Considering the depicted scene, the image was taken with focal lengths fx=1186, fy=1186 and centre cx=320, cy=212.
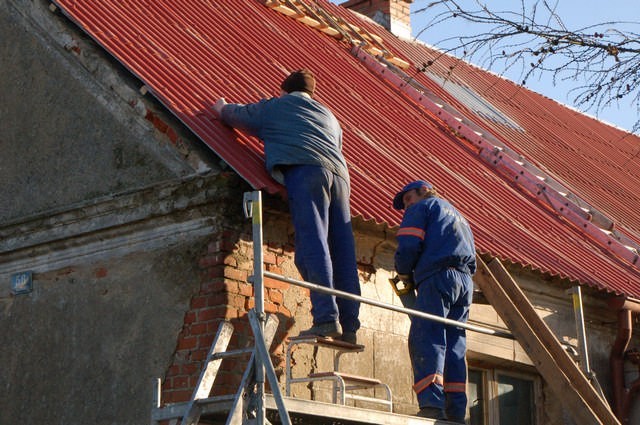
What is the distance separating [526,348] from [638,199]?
6.79 metres

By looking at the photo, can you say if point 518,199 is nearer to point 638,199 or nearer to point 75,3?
point 638,199

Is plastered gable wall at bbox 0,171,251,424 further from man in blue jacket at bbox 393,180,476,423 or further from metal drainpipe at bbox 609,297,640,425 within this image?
metal drainpipe at bbox 609,297,640,425

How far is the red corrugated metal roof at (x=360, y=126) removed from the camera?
8547mm

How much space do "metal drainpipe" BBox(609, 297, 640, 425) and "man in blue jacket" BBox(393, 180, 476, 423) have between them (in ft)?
9.59

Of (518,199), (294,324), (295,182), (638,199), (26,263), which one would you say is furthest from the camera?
(638,199)

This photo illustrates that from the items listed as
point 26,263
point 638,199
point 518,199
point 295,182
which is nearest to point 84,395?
point 26,263

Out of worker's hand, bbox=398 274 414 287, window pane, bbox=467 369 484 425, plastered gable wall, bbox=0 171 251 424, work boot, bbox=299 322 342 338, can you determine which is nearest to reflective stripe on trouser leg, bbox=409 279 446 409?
worker's hand, bbox=398 274 414 287

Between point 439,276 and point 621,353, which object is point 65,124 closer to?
point 439,276

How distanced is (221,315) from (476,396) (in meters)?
3.04

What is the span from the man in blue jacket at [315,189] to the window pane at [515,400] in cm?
286

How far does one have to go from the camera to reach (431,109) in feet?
40.5

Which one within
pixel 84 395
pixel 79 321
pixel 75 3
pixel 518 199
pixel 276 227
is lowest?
pixel 84 395

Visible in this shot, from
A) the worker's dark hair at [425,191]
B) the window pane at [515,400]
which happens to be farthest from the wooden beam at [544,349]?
the window pane at [515,400]

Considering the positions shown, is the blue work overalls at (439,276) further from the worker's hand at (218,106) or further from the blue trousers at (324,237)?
the worker's hand at (218,106)
